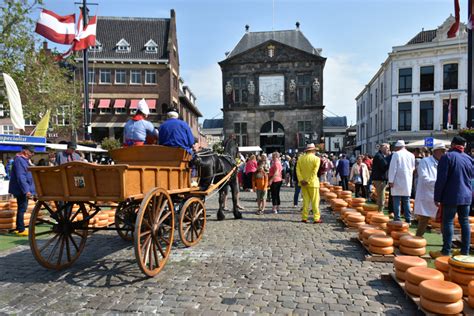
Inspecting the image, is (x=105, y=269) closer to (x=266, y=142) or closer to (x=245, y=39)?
(x=266, y=142)

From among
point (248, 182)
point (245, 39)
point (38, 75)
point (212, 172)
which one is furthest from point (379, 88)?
point (212, 172)

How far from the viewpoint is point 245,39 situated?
148 feet

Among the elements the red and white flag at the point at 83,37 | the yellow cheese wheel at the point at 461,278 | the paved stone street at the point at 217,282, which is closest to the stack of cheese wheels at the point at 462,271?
the yellow cheese wheel at the point at 461,278

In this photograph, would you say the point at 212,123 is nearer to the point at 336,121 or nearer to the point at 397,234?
the point at 336,121

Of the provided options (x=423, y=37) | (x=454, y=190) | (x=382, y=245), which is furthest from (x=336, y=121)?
(x=382, y=245)

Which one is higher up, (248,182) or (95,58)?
(95,58)

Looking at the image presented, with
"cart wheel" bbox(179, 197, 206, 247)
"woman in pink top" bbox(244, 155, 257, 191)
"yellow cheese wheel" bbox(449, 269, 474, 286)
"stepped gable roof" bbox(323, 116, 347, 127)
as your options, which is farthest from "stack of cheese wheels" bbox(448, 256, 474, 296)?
"stepped gable roof" bbox(323, 116, 347, 127)

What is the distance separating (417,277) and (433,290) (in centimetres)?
39

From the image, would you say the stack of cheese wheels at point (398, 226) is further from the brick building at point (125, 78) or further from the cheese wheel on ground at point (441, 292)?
the brick building at point (125, 78)

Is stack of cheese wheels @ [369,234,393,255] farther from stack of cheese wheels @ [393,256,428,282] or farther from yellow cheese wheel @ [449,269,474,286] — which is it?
yellow cheese wheel @ [449,269,474,286]

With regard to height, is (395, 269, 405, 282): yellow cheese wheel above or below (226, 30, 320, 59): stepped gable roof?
below

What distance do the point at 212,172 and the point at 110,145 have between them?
2473 centimetres

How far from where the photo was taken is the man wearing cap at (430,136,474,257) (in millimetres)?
5066

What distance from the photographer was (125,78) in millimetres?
35250
